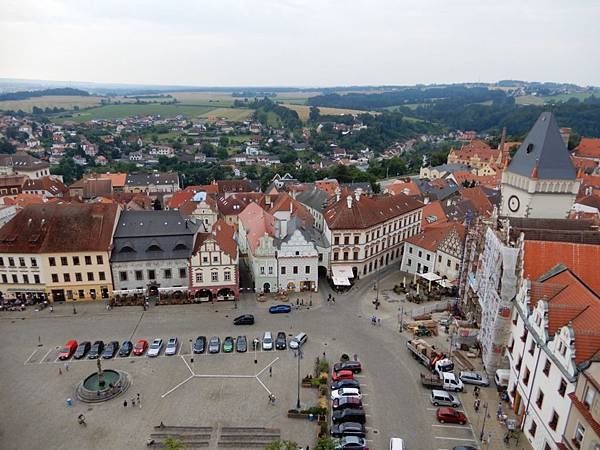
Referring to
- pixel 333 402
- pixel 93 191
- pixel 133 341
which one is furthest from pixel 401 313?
pixel 93 191

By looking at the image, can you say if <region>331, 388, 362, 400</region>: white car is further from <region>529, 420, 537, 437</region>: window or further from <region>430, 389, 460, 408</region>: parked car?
<region>529, 420, 537, 437</region>: window

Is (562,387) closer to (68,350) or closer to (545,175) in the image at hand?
(545,175)

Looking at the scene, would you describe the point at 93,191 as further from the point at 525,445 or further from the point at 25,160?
the point at 525,445

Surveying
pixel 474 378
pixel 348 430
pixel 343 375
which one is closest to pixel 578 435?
pixel 474 378

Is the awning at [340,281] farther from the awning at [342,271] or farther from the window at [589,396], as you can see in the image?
the window at [589,396]

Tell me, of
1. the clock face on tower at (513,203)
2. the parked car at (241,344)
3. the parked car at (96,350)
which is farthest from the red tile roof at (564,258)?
the parked car at (96,350)
